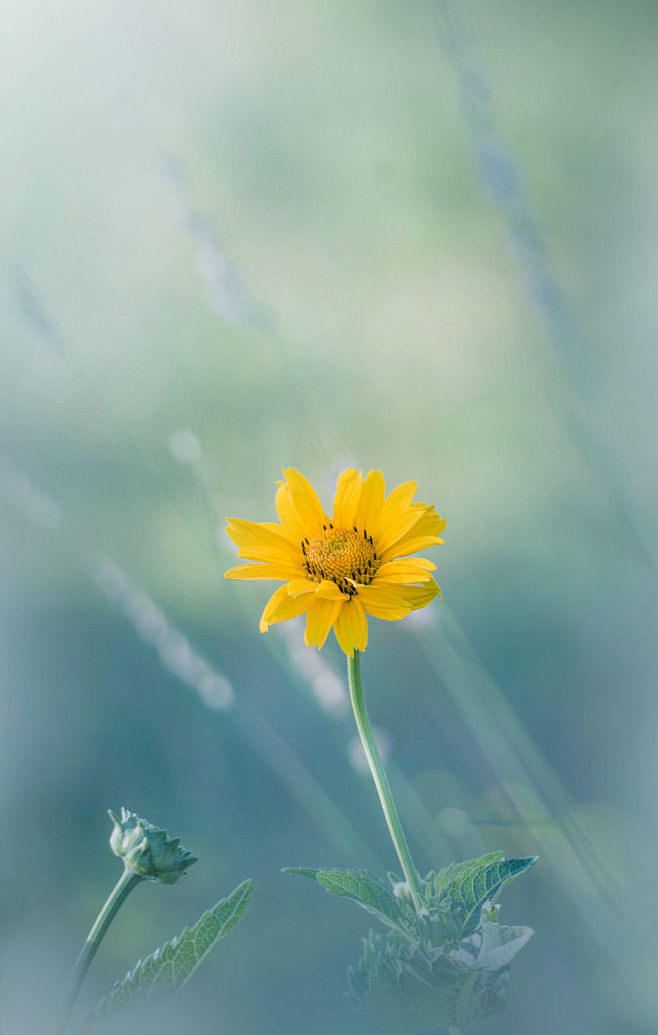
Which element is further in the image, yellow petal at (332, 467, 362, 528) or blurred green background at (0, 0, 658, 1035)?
blurred green background at (0, 0, 658, 1035)

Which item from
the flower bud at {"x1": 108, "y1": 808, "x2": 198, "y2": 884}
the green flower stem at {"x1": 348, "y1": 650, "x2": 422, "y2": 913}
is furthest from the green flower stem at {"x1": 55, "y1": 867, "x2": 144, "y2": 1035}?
the green flower stem at {"x1": 348, "y1": 650, "x2": 422, "y2": 913}

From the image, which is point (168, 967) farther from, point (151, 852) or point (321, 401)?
point (321, 401)

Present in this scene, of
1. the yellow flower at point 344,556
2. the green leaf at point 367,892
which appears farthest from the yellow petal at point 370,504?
the green leaf at point 367,892

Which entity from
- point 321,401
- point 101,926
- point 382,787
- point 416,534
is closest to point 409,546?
point 416,534

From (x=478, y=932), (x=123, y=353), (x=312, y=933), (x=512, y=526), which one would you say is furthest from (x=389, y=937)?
(x=123, y=353)

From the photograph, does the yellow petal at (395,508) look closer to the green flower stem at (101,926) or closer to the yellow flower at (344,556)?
the yellow flower at (344,556)

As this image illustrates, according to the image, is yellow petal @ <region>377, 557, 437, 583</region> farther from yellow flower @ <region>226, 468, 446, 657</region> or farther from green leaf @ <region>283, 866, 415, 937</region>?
green leaf @ <region>283, 866, 415, 937</region>
